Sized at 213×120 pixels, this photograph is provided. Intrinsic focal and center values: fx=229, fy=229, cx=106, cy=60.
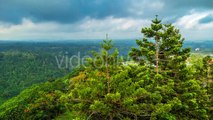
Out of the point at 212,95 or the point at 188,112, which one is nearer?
the point at 188,112

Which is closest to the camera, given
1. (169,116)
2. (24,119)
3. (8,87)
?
(169,116)

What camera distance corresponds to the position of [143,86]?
19766mm

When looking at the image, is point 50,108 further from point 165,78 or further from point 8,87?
point 8,87

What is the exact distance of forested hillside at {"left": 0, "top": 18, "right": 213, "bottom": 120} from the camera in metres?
16.2

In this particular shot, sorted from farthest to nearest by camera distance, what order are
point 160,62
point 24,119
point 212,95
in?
point 24,119 < point 212,95 < point 160,62

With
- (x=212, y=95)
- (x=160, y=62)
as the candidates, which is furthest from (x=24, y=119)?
(x=212, y=95)

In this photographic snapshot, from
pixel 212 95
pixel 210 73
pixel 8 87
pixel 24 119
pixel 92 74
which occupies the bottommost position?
pixel 8 87

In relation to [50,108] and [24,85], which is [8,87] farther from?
[50,108]

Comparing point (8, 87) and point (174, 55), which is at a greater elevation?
point (174, 55)

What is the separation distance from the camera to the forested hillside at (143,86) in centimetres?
1616

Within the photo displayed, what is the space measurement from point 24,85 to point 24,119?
145 metres

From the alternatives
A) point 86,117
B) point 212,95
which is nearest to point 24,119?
A: point 86,117

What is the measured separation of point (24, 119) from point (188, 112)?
913 inches

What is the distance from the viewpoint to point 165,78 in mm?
21891
